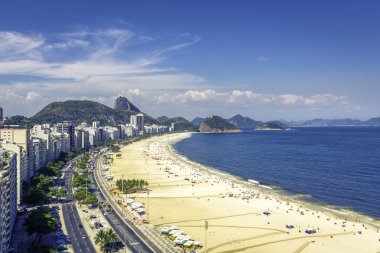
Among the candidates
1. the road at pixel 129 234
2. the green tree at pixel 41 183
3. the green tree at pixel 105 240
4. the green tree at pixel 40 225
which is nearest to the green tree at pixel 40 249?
the green tree at pixel 40 225

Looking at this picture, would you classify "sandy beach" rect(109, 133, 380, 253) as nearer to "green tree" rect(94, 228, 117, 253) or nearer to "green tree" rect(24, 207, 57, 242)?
"green tree" rect(94, 228, 117, 253)

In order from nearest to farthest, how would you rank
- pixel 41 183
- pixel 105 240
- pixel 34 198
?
pixel 105 240 < pixel 34 198 < pixel 41 183

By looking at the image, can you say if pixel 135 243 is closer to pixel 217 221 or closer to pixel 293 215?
pixel 217 221

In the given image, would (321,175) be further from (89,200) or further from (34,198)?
(34,198)

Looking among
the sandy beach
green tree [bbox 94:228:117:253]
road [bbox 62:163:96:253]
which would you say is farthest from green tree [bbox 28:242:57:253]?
the sandy beach

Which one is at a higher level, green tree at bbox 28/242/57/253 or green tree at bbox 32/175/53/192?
green tree at bbox 32/175/53/192

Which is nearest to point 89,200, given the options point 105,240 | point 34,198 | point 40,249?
point 34,198

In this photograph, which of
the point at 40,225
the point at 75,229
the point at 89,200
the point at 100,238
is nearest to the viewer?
the point at 100,238

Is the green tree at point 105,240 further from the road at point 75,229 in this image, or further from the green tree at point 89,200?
A: the green tree at point 89,200
